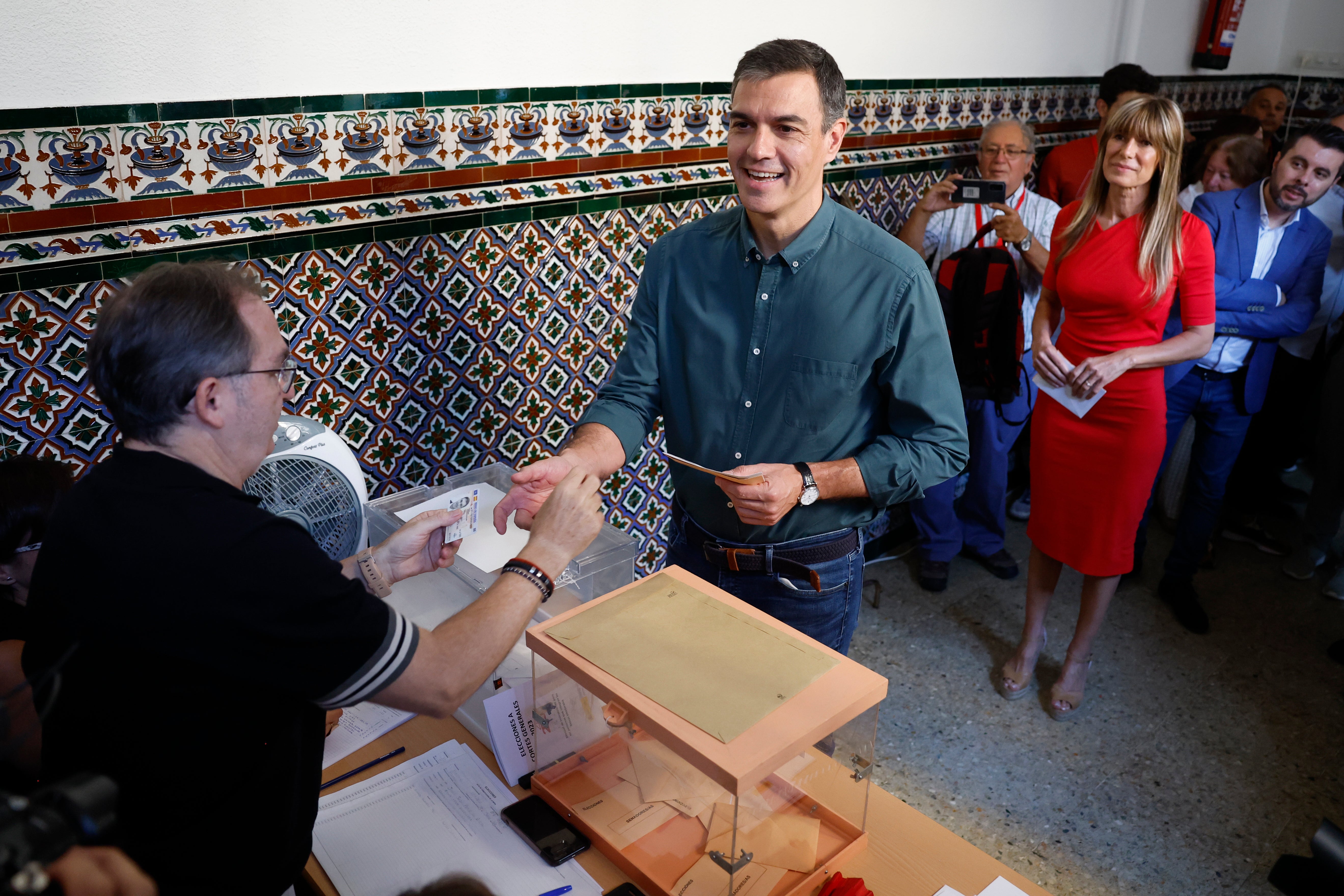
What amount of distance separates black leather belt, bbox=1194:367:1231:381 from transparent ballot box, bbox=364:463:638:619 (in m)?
2.55

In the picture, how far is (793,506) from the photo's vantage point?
191 cm

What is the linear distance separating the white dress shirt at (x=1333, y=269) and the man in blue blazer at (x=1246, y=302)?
0.47 metres

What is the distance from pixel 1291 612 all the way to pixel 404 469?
3575 millimetres

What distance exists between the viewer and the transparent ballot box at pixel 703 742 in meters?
1.25

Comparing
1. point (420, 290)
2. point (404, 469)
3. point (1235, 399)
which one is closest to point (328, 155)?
point (420, 290)

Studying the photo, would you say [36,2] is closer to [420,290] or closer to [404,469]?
[420,290]

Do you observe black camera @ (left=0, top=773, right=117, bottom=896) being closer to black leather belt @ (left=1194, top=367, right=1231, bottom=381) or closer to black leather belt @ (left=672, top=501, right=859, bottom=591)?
black leather belt @ (left=672, top=501, right=859, bottom=591)

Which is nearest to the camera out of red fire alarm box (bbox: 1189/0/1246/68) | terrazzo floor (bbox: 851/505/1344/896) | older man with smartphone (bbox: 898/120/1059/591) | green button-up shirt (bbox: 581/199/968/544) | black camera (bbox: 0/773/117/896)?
black camera (bbox: 0/773/117/896)

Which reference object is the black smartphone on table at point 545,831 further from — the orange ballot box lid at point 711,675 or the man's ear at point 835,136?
the man's ear at point 835,136

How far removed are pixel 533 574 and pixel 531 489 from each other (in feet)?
1.22

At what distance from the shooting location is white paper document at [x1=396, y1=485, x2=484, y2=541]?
5.85 ft

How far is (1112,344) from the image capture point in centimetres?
301

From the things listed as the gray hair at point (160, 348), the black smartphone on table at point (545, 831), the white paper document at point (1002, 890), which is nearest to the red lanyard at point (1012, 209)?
the white paper document at point (1002, 890)

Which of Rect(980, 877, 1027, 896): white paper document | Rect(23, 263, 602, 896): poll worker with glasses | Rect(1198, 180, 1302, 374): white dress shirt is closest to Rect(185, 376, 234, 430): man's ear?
Rect(23, 263, 602, 896): poll worker with glasses
